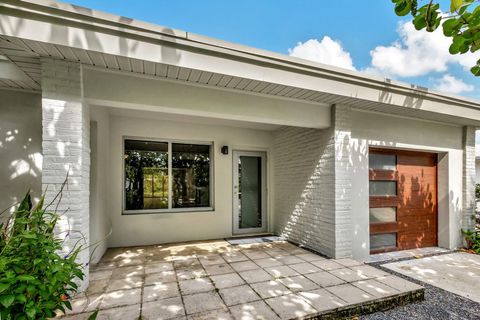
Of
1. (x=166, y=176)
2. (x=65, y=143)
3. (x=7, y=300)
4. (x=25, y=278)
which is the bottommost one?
(x=7, y=300)

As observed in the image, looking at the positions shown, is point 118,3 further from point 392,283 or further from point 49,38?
point 392,283

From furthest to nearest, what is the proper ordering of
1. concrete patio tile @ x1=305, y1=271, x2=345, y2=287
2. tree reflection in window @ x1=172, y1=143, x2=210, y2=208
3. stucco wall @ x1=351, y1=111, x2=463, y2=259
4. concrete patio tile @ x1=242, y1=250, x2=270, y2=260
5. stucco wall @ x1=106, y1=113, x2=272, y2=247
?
1. tree reflection in window @ x1=172, y1=143, x2=210, y2=208
2. stucco wall @ x1=106, y1=113, x2=272, y2=247
3. stucco wall @ x1=351, y1=111, x2=463, y2=259
4. concrete patio tile @ x1=242, y1=250, x2=270, y2=260
5. concrete patio tile @ x1=305, y1=271, x2=345, y2=287

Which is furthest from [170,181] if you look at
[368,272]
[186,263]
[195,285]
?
[368,272]

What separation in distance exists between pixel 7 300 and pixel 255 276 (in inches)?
99.5

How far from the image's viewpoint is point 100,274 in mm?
3197

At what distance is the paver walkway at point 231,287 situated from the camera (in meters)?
2.36

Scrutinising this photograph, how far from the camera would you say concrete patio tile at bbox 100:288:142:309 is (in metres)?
2.46

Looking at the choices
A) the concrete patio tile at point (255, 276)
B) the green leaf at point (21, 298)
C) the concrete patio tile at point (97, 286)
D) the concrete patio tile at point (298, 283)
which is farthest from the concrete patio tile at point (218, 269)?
the green leaf at point (21, 298)

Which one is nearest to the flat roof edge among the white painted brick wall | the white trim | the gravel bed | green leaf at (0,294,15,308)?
the white painted brick wall

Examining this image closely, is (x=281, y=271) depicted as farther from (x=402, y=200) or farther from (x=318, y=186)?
(x=402, y=200)

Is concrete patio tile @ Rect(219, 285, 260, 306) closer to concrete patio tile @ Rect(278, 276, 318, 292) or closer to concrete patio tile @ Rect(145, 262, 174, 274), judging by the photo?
concrete patio tile @ Rect(278, 276, 318, 292)

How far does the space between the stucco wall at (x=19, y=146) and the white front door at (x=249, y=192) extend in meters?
3.52

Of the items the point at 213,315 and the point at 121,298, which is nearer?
the point at 213,315

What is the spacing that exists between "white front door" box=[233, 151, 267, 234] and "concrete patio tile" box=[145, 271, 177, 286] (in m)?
2.30
